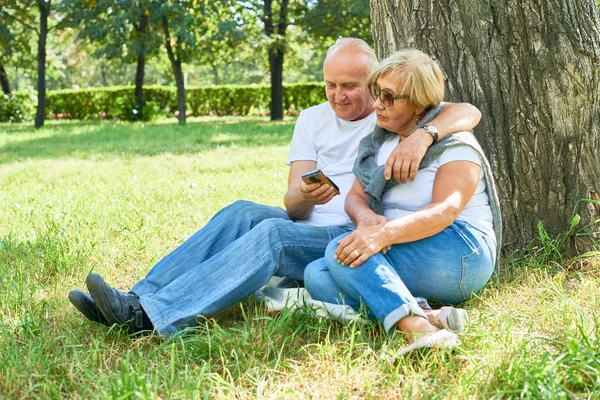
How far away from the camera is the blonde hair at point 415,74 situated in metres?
2.78

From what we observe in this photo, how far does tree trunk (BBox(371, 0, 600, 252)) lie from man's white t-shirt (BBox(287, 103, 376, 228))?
0.64 metres

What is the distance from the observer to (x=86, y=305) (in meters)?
2.79

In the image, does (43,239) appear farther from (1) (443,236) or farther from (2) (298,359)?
(1) (443,236)

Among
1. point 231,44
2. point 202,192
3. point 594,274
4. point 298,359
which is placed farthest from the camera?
point 231,44

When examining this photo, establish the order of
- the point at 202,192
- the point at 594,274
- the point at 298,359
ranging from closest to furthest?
1. the point at 298,359
2. the point at 594,274
3. the point at 202,192

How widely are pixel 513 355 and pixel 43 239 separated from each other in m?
3.21

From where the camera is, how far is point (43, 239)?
4.32 metres

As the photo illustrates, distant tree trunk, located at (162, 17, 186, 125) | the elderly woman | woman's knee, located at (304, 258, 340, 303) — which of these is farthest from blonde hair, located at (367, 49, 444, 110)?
distant tree trunk, located at (162, 17, 186, 125)

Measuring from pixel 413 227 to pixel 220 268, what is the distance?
84 cm

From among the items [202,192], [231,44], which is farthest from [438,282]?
[231,44]

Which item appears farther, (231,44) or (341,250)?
(231,44)

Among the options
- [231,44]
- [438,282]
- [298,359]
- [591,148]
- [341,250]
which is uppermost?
[231,44]

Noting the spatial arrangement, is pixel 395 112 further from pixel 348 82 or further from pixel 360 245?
pixel 360 245

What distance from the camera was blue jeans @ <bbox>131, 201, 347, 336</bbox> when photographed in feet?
9.01
